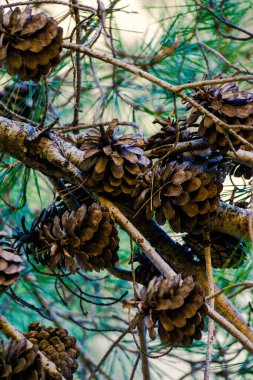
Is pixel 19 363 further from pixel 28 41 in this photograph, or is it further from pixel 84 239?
pixel 28 41

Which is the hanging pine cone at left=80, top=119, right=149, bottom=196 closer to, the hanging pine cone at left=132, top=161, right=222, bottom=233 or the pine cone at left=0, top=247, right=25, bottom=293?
the hanging pine cone at left=132, top=161, right=222, bottom=233

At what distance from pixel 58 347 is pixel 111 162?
0.19m

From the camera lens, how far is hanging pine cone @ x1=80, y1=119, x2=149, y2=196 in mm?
576

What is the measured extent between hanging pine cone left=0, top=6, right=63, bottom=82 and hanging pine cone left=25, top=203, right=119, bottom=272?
0.14m

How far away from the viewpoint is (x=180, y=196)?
0.57m

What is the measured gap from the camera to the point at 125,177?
580mm

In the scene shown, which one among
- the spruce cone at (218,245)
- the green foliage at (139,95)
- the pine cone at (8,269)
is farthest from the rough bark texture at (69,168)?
the green foliage at (139,95)

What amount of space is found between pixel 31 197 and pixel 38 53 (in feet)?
2.71

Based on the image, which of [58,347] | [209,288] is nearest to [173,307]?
[209,288]

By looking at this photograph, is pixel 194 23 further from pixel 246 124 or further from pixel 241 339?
pixel 241 339

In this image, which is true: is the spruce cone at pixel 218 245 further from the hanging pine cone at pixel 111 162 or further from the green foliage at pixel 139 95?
the green foliage at pixel 139 95

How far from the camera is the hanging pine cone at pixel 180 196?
572mm

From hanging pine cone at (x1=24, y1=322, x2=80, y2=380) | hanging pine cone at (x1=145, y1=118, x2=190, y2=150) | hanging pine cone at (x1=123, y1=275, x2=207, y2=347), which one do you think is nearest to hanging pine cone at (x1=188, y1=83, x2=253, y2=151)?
hanging pine cone at (x1=145, y1=118, x2=190, y2=150)

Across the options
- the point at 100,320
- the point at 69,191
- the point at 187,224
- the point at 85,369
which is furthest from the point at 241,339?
the point at 100,320
